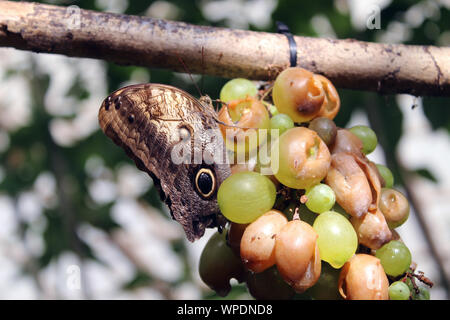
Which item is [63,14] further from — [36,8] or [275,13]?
[275,13]

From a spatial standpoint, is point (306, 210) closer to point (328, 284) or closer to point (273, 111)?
point (328, 284)

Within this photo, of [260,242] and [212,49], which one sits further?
[212,49]

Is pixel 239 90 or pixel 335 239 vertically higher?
pixel 239 90

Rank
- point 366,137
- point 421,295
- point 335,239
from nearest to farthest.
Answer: point 335,239 < point 421,295 < point 366,137

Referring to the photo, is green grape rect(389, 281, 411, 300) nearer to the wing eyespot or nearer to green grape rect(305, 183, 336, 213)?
green grape rect(305, 183, 336, 213)

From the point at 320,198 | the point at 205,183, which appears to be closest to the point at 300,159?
the point at 320,198

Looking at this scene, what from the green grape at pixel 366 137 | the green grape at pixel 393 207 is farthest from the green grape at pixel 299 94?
the green grape at pixel 393 207
